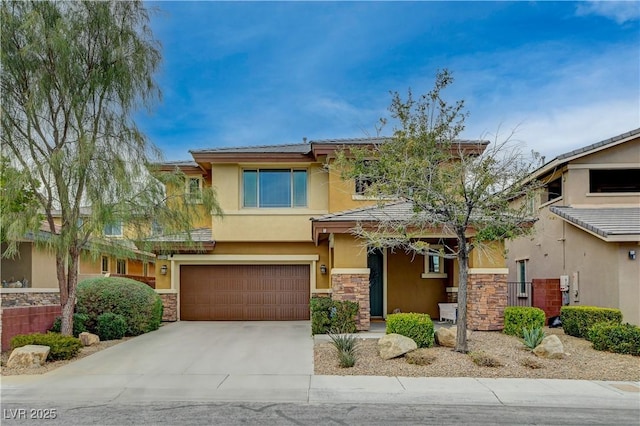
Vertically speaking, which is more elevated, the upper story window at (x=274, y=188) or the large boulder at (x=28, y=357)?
the upper story window at (x=274, y=188)

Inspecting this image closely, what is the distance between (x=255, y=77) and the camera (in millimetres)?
19453

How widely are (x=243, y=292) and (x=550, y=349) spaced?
1142 cm

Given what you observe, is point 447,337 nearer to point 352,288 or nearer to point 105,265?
point 352,288

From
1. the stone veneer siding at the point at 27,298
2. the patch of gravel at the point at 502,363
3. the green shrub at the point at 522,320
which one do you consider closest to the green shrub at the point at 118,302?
the stone veneer siding at the point at 27,298

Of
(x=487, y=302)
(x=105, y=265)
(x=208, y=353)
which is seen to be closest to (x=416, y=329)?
(x=487, y=302)

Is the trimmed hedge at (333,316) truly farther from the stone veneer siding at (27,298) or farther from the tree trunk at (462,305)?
the stone veneer siding at (27,298)

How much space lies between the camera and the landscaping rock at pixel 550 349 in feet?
36.6

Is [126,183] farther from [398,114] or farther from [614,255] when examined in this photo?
[614,255]

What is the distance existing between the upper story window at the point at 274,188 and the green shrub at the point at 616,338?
1063 centimetres

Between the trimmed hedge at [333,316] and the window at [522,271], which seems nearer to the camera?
the trimmed hedge at [333,316]

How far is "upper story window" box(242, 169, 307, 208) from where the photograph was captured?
19.3m

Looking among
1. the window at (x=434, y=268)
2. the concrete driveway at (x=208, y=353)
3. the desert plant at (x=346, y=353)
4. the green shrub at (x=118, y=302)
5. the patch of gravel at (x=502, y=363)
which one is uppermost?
the window at (x=434, y=268)

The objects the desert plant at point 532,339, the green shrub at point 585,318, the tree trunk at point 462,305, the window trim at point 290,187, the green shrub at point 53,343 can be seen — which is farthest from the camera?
the window trim at point 290,187

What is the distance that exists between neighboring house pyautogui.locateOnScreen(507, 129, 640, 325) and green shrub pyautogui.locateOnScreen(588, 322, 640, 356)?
3339 millimetres
